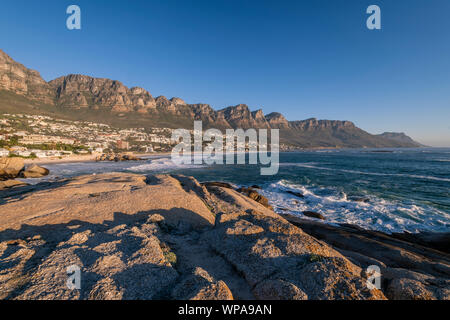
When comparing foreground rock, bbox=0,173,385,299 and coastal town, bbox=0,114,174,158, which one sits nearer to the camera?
foreground rock, bbox=0,173,385,299

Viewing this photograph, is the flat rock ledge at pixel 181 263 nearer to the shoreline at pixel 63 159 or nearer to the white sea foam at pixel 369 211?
the white sea foam at pixel 369 211

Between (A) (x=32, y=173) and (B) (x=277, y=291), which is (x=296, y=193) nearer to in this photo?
(B) (x=277, y=291)

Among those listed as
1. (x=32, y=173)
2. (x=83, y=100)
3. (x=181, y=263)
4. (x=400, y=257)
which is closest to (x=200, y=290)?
(x=181, y=263)

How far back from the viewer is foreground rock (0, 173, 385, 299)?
3.53 m

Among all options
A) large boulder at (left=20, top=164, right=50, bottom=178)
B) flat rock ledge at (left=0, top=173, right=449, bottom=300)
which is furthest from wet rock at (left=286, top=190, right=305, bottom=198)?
large boulder at (left=20, top=164, right=50, bottom=178)

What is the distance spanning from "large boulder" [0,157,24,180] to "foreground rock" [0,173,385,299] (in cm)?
3340

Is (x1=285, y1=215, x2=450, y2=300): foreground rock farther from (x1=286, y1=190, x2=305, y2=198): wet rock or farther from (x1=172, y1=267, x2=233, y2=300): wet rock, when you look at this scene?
(x1=286, y1=190, x2=305, y2=198): wet rock

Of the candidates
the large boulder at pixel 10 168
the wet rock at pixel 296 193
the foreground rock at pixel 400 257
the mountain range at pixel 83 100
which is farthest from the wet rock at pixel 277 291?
the mountain range at pixel 83 100

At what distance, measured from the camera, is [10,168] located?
1190 inches

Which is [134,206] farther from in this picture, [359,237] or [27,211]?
[359,237]

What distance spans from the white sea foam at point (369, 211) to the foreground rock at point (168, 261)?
11.3m
